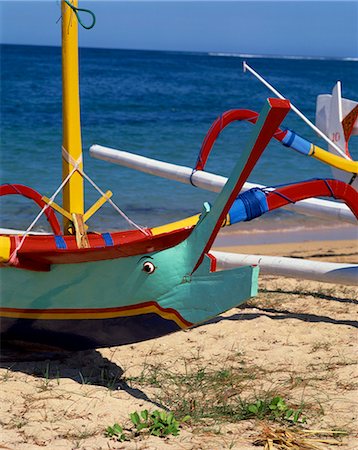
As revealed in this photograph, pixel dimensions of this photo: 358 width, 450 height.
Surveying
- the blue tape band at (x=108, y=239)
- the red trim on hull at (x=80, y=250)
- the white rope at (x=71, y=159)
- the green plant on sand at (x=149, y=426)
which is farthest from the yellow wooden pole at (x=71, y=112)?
the green plant on sand at (x=149, y=426)

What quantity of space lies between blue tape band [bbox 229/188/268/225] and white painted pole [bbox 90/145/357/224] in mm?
838

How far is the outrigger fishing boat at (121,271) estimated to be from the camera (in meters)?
3.56

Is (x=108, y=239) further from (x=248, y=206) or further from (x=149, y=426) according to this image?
(x=149, y=426)

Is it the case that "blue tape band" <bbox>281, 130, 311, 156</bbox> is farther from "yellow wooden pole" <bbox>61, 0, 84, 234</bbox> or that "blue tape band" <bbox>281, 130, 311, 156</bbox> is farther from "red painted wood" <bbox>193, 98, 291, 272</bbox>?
"red painted wood" <bbox>193, 98, 291, 272</bbox>

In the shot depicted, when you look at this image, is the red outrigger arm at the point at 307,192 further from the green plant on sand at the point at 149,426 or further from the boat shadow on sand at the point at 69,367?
the green plant on sand at the point at 149,426

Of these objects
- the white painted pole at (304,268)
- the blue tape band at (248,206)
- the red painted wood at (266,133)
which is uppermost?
the red painted wood at (266,133)

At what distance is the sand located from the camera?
11.4 feet

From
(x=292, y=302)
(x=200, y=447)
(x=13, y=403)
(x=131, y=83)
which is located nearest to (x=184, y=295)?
(x=200, y=447)

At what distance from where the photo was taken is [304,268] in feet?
17.4

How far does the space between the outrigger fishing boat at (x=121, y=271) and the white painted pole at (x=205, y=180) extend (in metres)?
1.28

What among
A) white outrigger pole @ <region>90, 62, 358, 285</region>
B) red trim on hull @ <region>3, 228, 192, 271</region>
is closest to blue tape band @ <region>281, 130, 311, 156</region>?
white outrigger pole @ <region>90, 62, 358, 285</region>

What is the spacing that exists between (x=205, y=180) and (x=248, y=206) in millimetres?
2186

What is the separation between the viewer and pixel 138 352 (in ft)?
15.3

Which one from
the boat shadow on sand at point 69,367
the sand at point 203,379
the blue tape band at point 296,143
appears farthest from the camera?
the blue tape band at point 296,143
